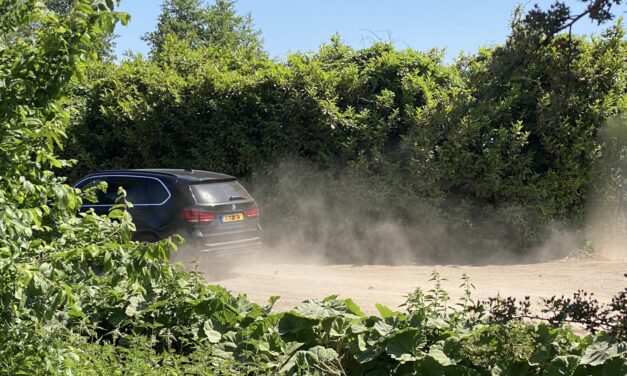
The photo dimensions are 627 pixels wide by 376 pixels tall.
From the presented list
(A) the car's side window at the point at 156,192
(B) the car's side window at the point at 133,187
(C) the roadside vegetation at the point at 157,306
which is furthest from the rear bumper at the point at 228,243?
(C) the roadside vegetation at the point at 157,306

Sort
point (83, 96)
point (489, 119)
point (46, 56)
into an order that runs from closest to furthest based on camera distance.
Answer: point (46, 56) → point (489, 119) → point (83, 96)

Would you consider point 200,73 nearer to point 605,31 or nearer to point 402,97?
point 402,97

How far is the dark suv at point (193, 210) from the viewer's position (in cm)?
1098

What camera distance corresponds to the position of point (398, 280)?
1177 cm

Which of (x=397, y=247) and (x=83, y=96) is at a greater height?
(x=83, y=96)

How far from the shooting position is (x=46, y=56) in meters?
4.19

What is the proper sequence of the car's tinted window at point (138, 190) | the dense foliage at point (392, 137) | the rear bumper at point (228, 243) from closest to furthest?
1. the rear bumper at point (228, 243)
2. the car's tinted window at point (138, 190)
3. the dense foliage at point (392, 137)

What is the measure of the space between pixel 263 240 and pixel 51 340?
10.2 metres

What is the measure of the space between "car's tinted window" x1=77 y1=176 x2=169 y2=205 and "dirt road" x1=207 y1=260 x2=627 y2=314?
1502 millimetres

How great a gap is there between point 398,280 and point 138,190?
13.7ft

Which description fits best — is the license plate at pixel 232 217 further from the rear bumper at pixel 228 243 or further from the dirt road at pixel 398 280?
the dirt road at pixel 398 280

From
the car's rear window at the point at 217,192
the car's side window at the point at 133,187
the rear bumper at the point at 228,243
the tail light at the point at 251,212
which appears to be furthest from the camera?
the tail light at the point at 251,212

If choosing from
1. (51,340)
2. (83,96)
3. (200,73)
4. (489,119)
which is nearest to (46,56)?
(51,340)

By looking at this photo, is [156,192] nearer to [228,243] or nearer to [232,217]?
[232,217]
